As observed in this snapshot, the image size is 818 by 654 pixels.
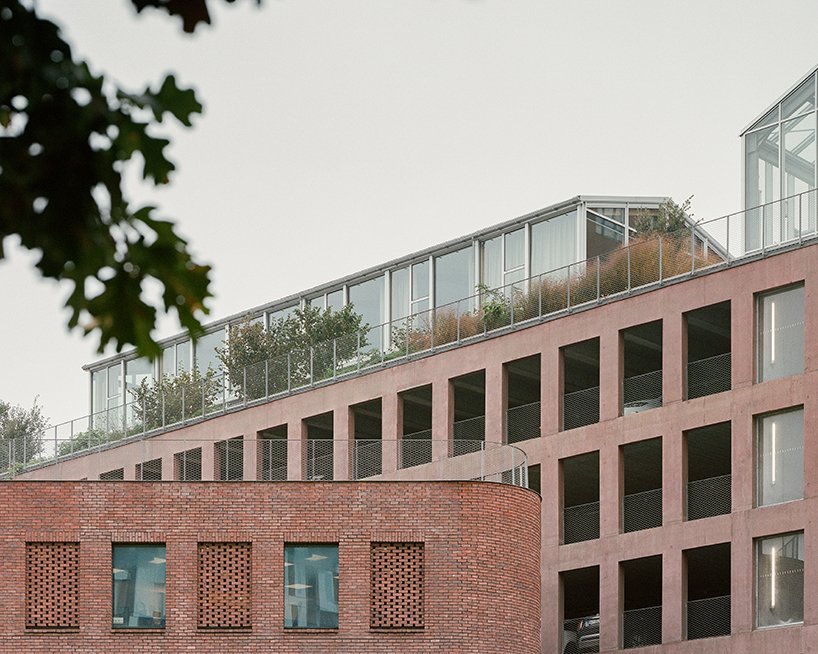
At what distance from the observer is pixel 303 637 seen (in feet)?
125

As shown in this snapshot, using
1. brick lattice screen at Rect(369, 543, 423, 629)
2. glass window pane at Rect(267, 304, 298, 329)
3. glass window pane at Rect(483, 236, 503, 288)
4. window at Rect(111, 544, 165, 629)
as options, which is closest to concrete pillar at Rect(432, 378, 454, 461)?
glass window pane at Rect(483, 236, 503, 288)

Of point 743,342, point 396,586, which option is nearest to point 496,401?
point 743,342

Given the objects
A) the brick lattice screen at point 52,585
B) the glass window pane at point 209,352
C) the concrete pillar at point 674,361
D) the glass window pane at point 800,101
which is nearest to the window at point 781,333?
the concrete pillar at point 674,361

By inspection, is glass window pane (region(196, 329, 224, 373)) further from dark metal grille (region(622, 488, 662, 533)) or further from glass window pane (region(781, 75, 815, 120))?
glass window pane (region(781, 75, 815, 120))

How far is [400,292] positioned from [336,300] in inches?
134

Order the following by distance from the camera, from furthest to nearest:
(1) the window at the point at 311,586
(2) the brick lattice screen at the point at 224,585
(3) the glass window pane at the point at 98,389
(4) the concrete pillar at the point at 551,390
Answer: (3) the glass window pane at the point at 98,389 → (4) the concrete pillar at the point at 551,390 → (2) the brick lattice screen at the point at 224,585 → (1) the window at the point at 311,586

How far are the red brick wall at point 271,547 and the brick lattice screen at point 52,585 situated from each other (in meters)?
0.15

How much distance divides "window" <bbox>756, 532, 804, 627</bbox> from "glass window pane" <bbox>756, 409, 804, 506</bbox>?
108 cm

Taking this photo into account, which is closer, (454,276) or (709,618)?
(709,618)

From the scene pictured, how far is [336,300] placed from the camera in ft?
210

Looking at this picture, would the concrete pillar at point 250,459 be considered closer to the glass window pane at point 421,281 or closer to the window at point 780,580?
the window at point 780,580

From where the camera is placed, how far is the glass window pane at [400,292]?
61.1m

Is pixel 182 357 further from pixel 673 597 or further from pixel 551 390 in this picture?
pixel 673 597

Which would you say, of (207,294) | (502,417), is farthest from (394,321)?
(207,294)
